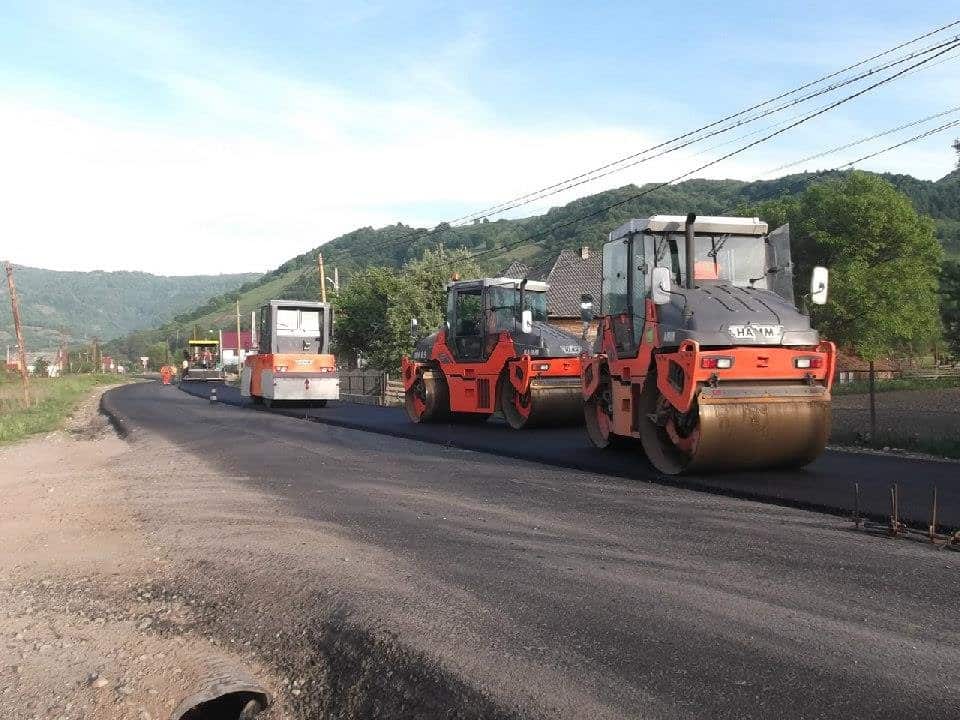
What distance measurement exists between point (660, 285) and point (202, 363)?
51957 mm

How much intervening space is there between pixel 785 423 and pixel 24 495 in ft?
29.0

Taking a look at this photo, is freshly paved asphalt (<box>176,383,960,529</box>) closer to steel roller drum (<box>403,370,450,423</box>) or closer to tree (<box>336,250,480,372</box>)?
steel roller drum (<box>403,370,450,423</box>)

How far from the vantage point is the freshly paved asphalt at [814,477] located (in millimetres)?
7609

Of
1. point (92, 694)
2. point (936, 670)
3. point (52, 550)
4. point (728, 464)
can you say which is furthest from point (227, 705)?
point (728, 464)

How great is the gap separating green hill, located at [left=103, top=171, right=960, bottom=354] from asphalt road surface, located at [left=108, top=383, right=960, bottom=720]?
37021 mm

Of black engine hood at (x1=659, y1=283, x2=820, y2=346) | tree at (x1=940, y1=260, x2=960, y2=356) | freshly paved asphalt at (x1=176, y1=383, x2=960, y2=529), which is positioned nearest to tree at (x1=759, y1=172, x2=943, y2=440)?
tree at (x1=940, y1=260, x2=960, y2=356)

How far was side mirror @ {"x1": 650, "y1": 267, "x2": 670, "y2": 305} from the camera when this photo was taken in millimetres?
9609

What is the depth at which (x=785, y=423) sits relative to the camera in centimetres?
915

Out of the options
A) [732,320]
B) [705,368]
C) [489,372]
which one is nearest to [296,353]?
[489,372]

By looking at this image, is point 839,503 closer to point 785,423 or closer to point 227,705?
point 785,423

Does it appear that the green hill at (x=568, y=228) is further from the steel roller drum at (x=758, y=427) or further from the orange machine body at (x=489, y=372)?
the steel roller drum at (x=758, y=427)

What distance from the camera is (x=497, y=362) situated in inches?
677

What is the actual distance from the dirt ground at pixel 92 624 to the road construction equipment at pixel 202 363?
155 ft

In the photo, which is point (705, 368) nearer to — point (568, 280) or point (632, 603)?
point (632, 603)
